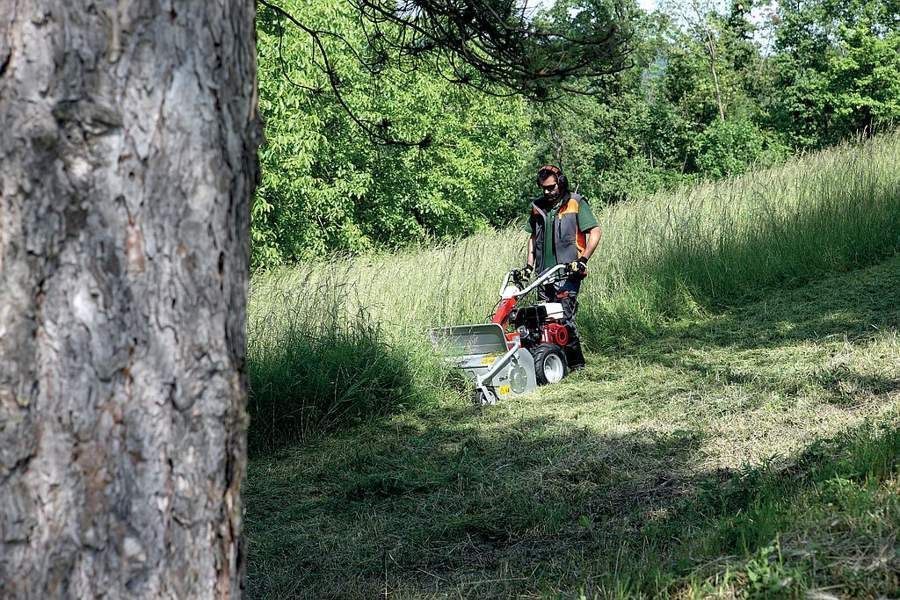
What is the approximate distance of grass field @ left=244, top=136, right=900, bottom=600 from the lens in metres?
3.24

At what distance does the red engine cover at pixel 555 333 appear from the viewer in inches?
320

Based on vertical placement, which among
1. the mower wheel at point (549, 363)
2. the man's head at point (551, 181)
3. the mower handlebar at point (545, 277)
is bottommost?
the mower wheel at point (549, 363)

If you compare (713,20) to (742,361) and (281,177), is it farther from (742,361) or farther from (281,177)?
(742,361)

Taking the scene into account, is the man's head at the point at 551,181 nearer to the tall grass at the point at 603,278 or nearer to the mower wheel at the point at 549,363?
the mower wheel at the point at 549,363

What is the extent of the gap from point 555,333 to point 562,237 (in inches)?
33.6

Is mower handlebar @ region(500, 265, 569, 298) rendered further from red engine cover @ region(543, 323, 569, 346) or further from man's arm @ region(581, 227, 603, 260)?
red engine cover @ region(543, 323, 569, 346)

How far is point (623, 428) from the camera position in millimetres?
5926

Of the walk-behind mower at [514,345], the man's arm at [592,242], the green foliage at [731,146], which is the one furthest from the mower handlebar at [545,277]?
the green foliage at [731,146]

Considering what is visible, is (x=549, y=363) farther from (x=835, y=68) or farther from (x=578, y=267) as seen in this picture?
(x=835, y=68)

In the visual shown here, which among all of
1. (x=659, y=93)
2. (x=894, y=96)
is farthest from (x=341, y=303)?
(x=659, y=93)

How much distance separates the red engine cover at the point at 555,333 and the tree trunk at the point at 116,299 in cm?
644

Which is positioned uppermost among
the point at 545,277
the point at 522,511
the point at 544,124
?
the point at 544,124

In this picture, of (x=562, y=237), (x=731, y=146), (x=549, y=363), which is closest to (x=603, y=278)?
(x=562, y=237)

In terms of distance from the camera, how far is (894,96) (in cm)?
3017
